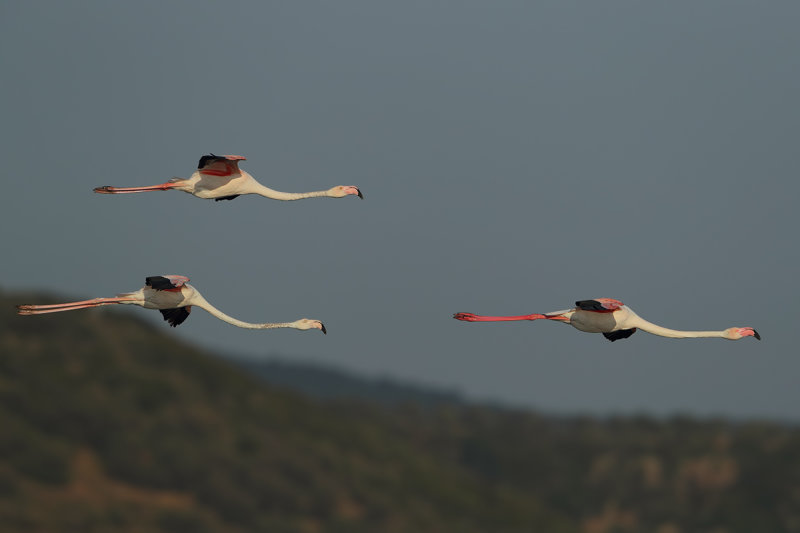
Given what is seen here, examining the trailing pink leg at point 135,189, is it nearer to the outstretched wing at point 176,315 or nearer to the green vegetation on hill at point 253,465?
the outstretched wing at point 176,315

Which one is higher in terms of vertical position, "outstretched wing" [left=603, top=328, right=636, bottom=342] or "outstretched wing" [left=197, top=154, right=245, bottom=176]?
"outstretched wing" [left=197, top=154, right=245, bottom=176]

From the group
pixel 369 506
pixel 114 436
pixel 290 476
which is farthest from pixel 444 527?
pixel 114 436

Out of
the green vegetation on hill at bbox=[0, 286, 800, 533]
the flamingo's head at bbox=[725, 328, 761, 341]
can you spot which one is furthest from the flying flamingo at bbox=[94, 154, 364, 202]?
the green vegetation on hill at bbox=[0, 286, 800, 533]

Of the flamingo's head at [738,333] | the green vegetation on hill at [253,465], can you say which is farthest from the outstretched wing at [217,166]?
the green vegetation on hill at [253,465]

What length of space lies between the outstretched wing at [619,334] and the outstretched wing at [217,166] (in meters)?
8.24

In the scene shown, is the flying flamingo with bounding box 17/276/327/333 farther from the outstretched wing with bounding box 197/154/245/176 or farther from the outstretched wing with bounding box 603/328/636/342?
the outstretched wing with bounding box 603/328/636/342

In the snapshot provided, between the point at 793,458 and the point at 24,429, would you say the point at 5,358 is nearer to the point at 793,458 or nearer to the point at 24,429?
the point at 24,429

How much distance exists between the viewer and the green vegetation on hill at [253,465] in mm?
98250

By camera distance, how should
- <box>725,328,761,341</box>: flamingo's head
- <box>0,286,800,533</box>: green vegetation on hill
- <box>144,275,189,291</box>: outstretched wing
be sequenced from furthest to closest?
<box>0,286,800,533</box>: green vegetation on hill
<box>725,328,761,341</box>: flamingo's head
<box>144,275,189,291</box>: outstretched wing

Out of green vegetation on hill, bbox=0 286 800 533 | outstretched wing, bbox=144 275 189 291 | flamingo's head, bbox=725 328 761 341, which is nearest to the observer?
outstretched wing, bbox=144 275 189 291

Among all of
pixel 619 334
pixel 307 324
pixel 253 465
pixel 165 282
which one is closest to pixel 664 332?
pixel 619 334

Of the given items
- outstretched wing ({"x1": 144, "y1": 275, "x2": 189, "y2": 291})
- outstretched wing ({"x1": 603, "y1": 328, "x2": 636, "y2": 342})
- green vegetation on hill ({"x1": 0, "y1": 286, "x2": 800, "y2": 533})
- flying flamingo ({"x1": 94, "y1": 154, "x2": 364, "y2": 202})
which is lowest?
green vegetation on hill ({"x1": 0, "y1": 286, "x2": 800, "y2": 533})

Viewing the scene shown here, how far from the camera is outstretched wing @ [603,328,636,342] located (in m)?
26.7

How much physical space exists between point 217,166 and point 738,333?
1088 cm
